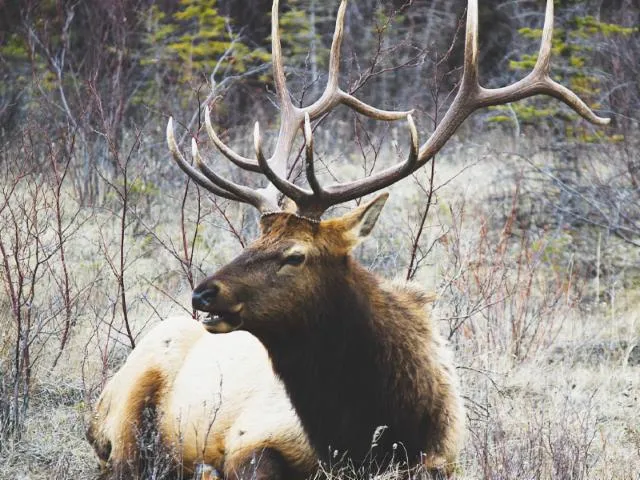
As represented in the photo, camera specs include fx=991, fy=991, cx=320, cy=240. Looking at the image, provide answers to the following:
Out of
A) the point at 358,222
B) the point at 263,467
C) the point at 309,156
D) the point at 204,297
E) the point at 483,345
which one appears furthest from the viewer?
the point at 483,345

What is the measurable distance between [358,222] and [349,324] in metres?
0.49

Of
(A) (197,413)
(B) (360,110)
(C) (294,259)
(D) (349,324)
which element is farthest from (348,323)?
(B) (360,110)

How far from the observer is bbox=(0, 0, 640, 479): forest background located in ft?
19.3

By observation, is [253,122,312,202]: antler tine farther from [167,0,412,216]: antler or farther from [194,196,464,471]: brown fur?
[194,196,464,471]: brown fur

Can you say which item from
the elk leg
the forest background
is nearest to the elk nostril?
the elk leg

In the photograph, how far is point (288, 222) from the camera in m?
4.62

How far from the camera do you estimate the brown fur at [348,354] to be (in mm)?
4578

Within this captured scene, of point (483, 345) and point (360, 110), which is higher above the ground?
point (360, 110)

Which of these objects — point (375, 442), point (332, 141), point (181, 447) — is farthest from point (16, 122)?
point (375, 442)

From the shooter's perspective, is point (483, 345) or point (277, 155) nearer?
point (277, 155)

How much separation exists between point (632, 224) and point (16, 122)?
7.92m

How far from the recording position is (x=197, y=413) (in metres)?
5.46

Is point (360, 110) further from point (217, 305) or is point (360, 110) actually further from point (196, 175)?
point (217, 305)

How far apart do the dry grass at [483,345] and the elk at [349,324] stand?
1.38 feet
